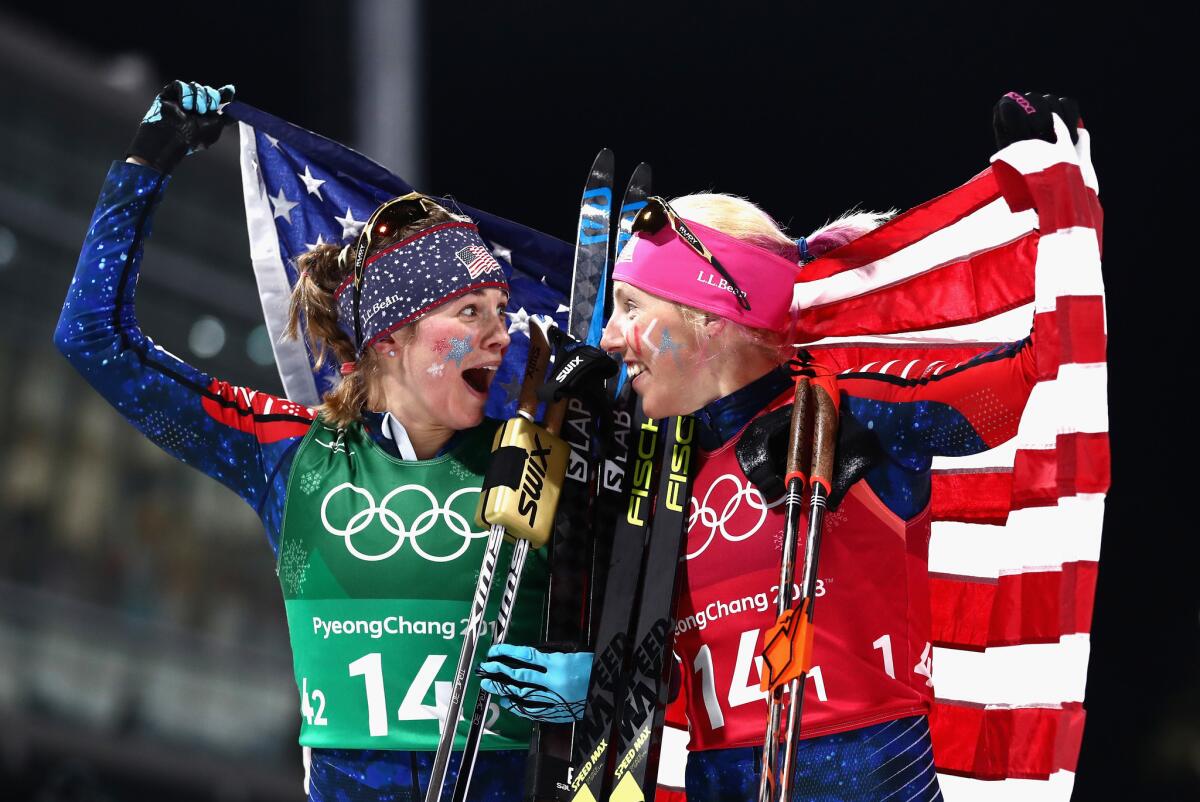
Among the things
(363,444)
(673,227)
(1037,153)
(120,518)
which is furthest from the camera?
(120,518)

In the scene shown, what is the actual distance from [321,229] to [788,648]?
1.83 meters

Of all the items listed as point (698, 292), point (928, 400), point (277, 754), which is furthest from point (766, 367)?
point (277, 754)

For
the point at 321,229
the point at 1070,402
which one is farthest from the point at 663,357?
the point at 321,229

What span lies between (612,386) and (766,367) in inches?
14.8

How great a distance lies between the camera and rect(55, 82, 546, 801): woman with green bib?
3.13 meters

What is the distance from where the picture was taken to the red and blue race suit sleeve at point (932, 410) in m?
2.76

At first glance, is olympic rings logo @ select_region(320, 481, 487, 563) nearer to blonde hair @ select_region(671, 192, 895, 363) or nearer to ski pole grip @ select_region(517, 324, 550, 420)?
ski pole grip @ select_region(517, 324, 550, 420)

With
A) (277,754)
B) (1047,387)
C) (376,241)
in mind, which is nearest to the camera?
(1047,387)

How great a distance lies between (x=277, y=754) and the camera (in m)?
25.2

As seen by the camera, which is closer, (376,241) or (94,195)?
(376,241)

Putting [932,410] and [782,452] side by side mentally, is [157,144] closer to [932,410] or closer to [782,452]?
[782,452]

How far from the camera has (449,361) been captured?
10.9ft

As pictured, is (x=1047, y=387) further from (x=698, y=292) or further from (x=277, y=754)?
(x=277, y=754)

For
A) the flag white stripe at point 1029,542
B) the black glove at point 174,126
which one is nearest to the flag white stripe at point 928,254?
the flag white stripe at point 1029,542
